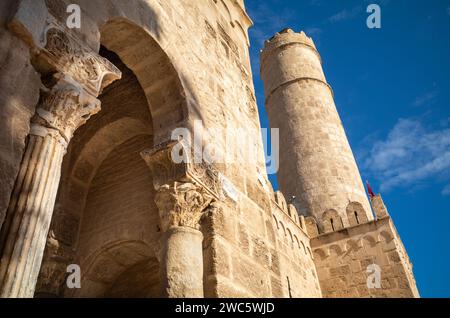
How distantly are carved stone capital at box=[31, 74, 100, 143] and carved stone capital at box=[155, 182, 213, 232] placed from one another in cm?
115

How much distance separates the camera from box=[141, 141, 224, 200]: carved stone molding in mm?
3662

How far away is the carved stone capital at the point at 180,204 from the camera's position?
3.56m

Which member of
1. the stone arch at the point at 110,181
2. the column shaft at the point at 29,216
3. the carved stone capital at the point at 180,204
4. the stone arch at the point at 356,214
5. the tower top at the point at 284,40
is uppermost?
the tower top at the point at 284,40

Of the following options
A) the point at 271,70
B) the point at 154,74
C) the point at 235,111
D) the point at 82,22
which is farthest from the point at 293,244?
the point at 271,70

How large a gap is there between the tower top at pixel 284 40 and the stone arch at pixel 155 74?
11.0 meters

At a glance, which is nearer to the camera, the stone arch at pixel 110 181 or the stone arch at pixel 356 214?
the stone arch at pixel 110 181

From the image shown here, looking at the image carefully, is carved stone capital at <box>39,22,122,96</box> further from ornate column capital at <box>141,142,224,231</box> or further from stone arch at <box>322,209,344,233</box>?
stone arch at <box>322,209,344,233</box>

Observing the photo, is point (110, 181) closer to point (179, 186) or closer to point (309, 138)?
point (179, 186)

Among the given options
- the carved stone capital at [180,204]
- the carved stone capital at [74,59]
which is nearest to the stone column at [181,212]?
the carved stone capital at [180,204]

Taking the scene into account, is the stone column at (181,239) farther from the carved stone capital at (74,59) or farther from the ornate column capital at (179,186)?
the carved stone capital at (74,59)

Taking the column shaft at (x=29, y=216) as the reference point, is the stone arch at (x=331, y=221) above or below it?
above

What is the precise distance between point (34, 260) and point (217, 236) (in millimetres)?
1751
